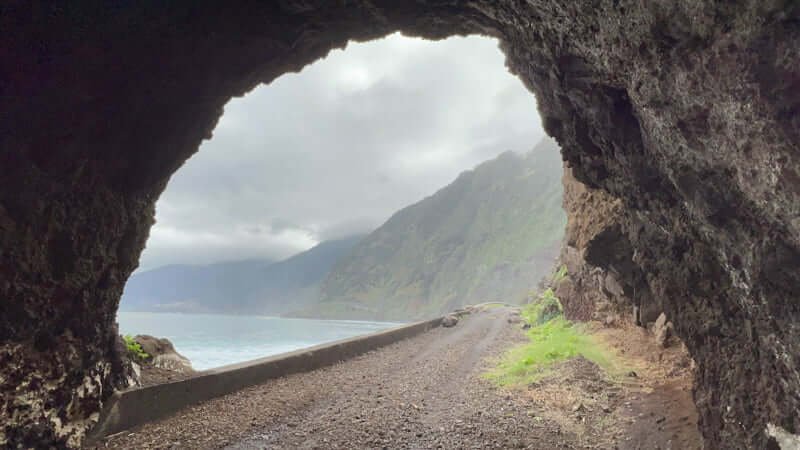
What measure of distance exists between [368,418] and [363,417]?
0.32 ft

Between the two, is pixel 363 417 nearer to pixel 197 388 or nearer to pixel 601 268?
pixel 197 388

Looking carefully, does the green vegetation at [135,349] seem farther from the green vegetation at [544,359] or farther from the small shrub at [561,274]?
the small shrub at [561,274]

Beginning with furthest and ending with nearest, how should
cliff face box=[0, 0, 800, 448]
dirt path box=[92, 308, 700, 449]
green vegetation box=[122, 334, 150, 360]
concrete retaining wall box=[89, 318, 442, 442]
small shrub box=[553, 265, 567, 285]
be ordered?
small shrub box=[553, 265, 567, 285], green vegetation box=[122, 334, 150, 360], concrete retaining wall box=[89, 318, 442, 442], dirt path box=[92, 308, 700, 449], cliff face box=[0, 0, 800, 448]

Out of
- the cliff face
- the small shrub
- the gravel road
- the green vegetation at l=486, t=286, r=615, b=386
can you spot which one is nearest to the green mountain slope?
the small shrub

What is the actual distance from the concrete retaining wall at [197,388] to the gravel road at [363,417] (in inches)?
7.7

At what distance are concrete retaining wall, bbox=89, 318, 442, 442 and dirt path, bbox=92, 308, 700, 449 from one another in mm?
205

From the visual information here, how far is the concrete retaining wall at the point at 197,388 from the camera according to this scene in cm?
587

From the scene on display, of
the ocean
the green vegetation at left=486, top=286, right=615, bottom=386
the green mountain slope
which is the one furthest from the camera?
the green mountain slope

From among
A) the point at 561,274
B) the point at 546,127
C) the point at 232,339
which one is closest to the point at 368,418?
the point at 546,127

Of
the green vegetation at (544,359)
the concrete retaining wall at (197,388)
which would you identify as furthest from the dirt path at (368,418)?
the green vegetation at (544,359)

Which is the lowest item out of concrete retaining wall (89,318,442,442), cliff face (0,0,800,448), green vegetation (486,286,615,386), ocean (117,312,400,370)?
ocean (117,312,400,370)

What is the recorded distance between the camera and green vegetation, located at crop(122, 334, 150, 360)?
7785mm

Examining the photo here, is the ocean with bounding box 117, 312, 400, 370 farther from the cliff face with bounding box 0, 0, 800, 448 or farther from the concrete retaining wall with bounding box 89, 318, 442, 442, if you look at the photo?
the cliff face with bounding box 0, 0, 800, 448

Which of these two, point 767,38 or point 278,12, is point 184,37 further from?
point 767,38
